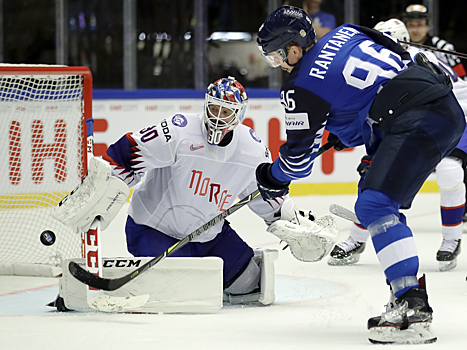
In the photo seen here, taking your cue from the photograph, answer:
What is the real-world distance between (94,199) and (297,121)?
0.85m

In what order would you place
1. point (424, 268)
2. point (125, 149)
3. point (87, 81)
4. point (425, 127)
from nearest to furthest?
point (425, 127)
point (125, 149)
point (87, 81)
point (424, 268)

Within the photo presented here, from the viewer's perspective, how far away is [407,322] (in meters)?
2.22

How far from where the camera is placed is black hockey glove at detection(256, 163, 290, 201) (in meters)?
2.66

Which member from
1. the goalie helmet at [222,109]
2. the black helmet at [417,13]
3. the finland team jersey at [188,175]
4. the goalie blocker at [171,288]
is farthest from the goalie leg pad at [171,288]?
the black helmet at [417,13]

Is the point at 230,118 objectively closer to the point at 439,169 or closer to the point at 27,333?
the point at 27,333

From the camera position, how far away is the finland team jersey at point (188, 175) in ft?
10.1

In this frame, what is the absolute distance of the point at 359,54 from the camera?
2420 mm

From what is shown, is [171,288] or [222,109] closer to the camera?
[171,288]

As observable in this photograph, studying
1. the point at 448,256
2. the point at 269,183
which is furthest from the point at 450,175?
the point at 269,183

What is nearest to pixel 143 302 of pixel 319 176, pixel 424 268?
pixel 424 268

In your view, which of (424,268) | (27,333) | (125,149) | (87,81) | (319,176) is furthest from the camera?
(319,176)

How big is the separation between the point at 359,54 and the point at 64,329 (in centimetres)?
129

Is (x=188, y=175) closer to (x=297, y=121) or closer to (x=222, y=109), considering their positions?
(x=222, y=109)

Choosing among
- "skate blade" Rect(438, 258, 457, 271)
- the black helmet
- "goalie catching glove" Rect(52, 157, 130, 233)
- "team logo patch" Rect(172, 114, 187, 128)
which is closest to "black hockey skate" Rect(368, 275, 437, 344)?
"goalie catching glove" Rect(52, 157, 130, 233)
